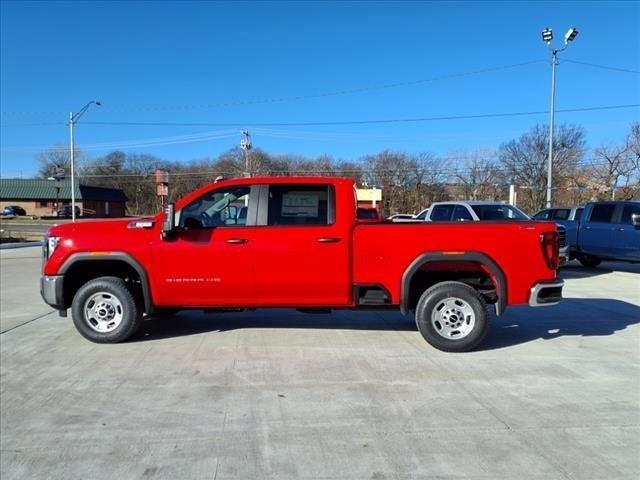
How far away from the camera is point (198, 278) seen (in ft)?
21.2

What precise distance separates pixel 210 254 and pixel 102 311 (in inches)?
61.9

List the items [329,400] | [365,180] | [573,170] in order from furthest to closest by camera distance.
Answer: [365,180]
[573,170]
[329,400]

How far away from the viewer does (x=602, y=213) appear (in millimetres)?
15547

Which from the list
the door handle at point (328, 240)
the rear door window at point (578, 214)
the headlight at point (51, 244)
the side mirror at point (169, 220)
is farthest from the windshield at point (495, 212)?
the headlight at point (51, 244)

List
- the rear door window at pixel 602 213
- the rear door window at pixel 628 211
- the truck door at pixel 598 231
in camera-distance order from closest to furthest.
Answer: the rear door window at pixel 628 211 < the truck door at pixel 598 231 < the rear door window at pixel 602 213

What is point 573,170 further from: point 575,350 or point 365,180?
point 575,350

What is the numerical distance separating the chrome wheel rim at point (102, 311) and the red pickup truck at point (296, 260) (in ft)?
0.04

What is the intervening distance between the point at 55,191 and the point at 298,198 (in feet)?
281

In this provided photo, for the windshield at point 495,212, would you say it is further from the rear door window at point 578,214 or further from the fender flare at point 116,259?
the fender flare at point 116,259

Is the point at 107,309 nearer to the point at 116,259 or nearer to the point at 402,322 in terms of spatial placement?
the point at 116,259

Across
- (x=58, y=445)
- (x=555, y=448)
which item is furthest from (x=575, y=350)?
(x=58, y=445)

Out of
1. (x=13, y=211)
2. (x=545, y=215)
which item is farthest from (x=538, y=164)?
(x=13, y=211)

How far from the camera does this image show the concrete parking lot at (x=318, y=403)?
146 inches

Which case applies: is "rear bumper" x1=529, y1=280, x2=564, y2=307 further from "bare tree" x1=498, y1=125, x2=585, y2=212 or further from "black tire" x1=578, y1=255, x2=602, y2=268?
"bare tree" x1=498, y1=125, x2=585, y2=212
